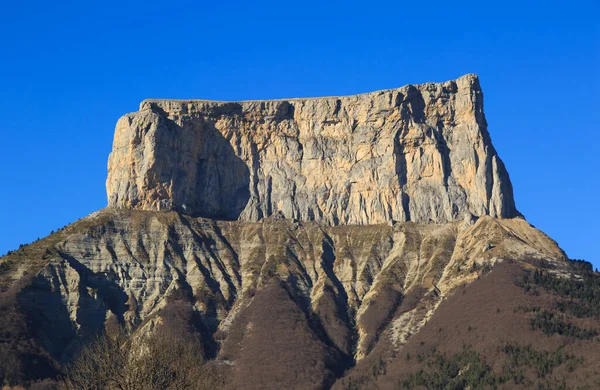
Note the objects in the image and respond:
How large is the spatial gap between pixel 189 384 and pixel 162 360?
11.1ft

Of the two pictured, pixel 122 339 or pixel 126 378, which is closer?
pixel 126 378

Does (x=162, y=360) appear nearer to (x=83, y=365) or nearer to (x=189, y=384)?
(x=189, y=384)

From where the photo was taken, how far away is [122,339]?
129m

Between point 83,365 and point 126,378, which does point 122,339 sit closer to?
point 83,365

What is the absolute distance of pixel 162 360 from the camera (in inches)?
4653

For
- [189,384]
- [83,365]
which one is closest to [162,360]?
[189,384]

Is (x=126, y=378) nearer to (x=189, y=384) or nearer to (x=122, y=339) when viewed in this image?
(x=189, y=384)

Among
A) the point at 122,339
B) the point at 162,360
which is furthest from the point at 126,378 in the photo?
the point at 122,339

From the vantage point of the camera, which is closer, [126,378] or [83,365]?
[126,378]

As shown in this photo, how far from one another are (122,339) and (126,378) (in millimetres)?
14925

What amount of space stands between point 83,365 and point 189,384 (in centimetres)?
1252

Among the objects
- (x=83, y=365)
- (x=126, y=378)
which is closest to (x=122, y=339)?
(x=83, y=365)

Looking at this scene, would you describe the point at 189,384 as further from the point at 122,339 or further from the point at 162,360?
the point at 122,339

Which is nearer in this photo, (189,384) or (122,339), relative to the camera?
(189,384)
